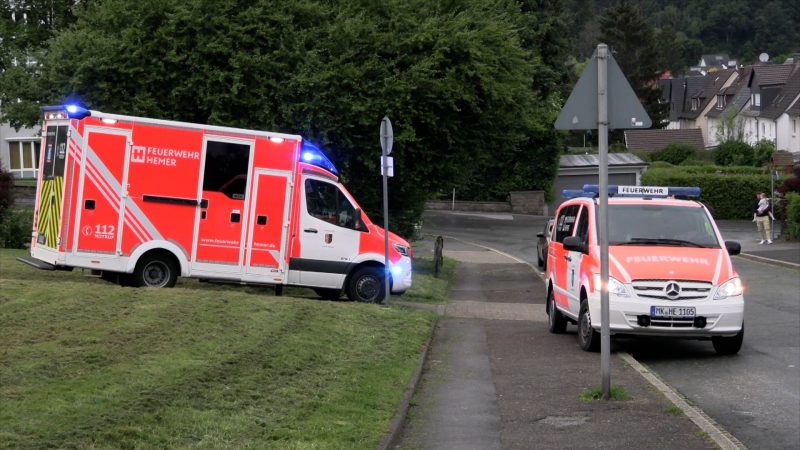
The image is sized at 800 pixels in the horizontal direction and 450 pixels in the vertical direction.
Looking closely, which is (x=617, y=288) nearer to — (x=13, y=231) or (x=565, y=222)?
(x=565, y=222)

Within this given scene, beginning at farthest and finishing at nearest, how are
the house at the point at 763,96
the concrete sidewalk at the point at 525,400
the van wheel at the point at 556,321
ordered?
the house at the point at 763,96
the van wheel at the point at 556,321
the concrete sidewalk at the point at 525,400

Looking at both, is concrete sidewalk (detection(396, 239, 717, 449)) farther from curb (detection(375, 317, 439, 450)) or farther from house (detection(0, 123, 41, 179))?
house (detection(0, 123, 41, 179))

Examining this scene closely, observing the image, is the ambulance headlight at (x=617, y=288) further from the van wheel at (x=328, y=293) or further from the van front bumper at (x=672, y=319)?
the van wheel at (x=328, y=293)

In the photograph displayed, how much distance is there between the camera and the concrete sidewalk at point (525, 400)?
849 centimetres

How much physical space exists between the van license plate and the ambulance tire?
2.75ft

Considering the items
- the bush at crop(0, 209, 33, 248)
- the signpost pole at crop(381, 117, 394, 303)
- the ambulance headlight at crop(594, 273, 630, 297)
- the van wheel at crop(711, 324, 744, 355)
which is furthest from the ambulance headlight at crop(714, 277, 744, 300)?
the bush at crop(0, 209, 33, 248)

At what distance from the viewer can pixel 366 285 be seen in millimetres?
18422

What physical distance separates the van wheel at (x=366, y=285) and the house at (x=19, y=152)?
1872 inches

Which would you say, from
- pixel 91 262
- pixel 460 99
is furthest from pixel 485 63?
pixel 91 262

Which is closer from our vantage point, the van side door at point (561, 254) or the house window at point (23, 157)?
the van side door at point (561, 254)

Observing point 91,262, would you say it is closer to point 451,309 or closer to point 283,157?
point 283,157

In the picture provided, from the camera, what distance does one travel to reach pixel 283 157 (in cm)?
1727

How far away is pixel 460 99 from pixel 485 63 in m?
0.97

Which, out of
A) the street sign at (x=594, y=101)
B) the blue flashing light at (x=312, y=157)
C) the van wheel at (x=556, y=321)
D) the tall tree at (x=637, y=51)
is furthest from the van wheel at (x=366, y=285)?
the tall tree at (x=637, y=51)
